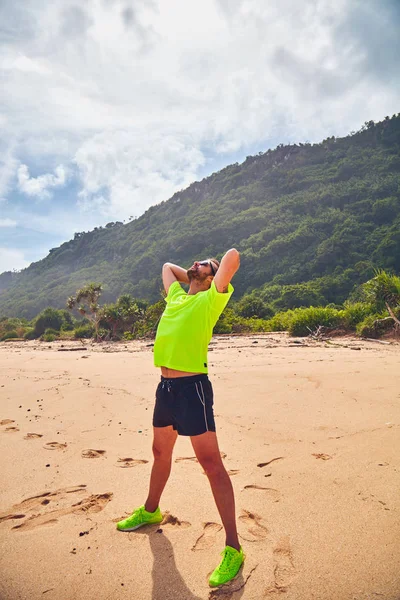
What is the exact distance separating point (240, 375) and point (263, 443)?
302 cm

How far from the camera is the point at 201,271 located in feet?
8.54

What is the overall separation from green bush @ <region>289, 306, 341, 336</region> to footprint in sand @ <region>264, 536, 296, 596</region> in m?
12.2

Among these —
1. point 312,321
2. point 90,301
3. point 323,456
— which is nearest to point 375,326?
point 312,321

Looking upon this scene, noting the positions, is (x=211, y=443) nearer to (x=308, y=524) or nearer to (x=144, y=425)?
(x=308, y=524)

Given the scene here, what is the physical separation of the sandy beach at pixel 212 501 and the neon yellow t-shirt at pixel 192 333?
43.0 inches

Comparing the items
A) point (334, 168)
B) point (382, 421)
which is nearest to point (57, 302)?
point (334, 168)

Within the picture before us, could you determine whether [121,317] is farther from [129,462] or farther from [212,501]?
[212,501]

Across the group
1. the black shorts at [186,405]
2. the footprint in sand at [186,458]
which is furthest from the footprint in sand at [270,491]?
the black shorts at [186,405]

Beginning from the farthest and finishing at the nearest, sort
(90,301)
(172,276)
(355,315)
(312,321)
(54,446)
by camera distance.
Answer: (90,301), (312,321), (355,315), (54,446), (172,276)

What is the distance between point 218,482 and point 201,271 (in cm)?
135

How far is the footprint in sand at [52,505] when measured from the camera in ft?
8.25

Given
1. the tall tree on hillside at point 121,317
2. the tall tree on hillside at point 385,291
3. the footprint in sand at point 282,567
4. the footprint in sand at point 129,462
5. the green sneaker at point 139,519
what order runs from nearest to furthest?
1. the footprint in sand at point 282,567
2. the green sneaker at point 139,519
3. the footprint in sand at point 129,462
4. the tall tree on hillside at point 385,291
5. the tall tree on hillside at point 121,317

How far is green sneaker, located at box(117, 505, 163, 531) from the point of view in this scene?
240 cm

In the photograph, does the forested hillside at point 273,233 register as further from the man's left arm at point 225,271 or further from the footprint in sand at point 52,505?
the man's left arm at point 225,271
